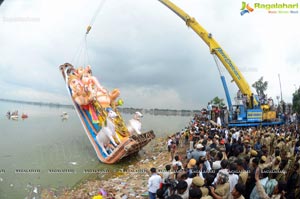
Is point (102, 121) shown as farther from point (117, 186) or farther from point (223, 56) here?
point (223, 56)

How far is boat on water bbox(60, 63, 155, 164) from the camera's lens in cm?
1204

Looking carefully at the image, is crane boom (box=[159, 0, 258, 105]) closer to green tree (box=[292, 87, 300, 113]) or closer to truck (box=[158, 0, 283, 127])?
truck (box=[158, 0, 283, 127])

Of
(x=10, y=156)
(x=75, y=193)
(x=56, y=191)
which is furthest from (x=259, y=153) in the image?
(x=10, y=156)

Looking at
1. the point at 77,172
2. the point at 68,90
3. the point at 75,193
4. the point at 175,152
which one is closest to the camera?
the point at 75,193

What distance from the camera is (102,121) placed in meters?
12.9

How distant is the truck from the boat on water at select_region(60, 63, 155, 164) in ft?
18.4

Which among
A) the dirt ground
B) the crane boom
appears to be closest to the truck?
the crane boom

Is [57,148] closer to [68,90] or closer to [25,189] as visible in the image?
[68,90]

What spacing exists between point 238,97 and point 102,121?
8.54 m

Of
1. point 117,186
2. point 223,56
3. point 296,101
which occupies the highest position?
point 223,56

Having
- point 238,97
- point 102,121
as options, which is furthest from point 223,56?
point 102,121

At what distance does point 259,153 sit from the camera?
236 inches

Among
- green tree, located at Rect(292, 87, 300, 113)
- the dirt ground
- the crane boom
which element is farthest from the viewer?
green tree, located at Rect(292, 87, 300, 113)

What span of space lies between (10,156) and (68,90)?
4916mm
